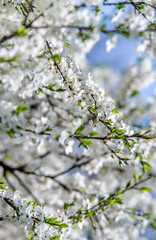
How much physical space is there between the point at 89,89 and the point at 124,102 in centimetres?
463

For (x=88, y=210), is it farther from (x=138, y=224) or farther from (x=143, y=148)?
(x=138, y=224)

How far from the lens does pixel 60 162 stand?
237 inches

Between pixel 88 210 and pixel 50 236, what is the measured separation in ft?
1.95

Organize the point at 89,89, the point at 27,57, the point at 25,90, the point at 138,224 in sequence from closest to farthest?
the point at 27,57 < the point at 25,90 < the point at 89,89 < the point at 138,224

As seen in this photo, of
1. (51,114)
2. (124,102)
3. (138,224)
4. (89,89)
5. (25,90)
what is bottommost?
(138,224)

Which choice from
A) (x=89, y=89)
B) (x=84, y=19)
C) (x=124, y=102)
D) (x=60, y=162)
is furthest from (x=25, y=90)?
(x=124, y=102)

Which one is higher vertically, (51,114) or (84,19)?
(51,114)

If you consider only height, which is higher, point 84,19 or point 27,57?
point 84,19

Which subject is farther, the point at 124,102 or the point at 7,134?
the point at 124,102

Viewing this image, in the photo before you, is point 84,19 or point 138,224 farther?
point 138,224

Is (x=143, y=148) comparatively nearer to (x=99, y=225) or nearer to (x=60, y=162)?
(x=99, y=225)

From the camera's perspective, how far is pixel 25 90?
185 centimetres

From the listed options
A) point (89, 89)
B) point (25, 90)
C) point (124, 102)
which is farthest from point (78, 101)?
point (124, 102)

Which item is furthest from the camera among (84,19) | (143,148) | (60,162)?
(60,162)
